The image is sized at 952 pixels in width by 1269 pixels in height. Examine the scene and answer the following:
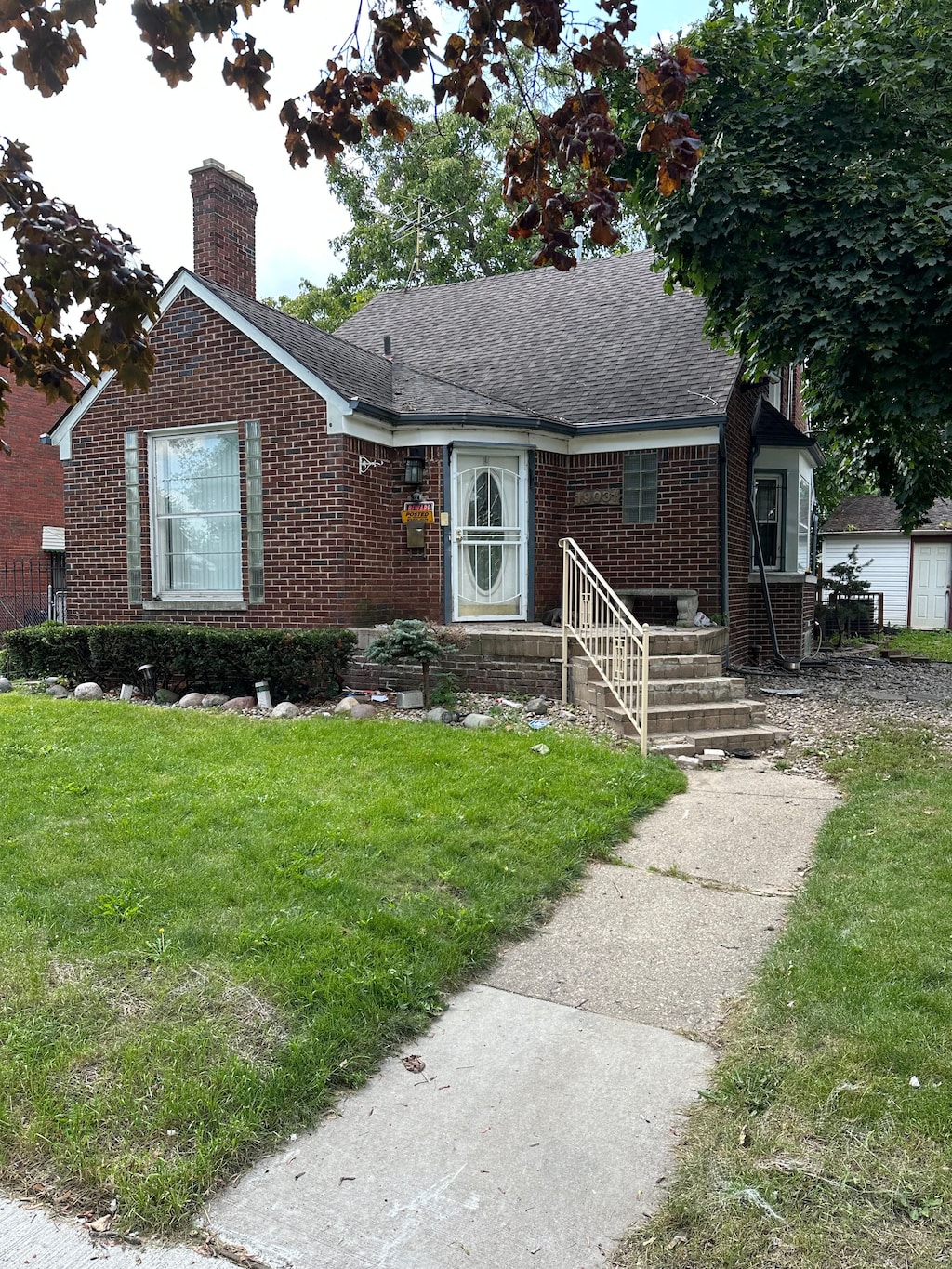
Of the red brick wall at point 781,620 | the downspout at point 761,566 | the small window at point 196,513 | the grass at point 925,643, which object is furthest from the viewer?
the grass at point 925,643

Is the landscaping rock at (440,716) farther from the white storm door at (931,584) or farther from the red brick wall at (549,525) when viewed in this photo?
the white storm door at (931,584)

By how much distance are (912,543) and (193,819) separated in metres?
25.3

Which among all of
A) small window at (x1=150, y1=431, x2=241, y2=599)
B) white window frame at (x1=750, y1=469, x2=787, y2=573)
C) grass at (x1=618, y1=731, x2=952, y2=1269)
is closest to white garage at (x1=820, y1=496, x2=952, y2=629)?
white window frame at (x1=750, y1=469, x2=787, y2=573)

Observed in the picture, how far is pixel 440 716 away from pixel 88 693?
13.2 feet

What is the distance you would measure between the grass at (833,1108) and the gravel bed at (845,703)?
3391 mm

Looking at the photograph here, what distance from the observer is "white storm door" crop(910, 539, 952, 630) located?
2541 cm

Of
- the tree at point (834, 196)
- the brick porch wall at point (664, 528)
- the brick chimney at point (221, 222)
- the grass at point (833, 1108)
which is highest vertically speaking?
the brick chimney at point (221, 222)

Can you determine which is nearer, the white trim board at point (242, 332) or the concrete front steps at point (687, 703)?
the concrete front steps at point (687, 703)

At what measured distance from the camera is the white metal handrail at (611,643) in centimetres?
742

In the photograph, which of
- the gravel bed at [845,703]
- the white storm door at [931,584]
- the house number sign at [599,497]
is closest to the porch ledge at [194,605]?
the house number sign at [599,497]

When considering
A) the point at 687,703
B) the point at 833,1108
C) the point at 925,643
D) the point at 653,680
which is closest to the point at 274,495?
the point at 653,680

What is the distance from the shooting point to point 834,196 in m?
7.55

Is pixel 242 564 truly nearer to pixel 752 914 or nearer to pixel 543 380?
pixel 543 380

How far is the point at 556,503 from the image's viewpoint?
11820mm
